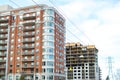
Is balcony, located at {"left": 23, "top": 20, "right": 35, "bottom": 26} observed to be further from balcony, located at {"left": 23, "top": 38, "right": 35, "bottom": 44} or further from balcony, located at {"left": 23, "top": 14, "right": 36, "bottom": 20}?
balcony, located at {"left": 23, "top": 38, "right": 35, "bottom": 44}

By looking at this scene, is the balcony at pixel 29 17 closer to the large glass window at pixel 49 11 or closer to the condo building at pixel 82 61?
the large glass window at pixel 49 11

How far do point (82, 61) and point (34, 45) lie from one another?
77.6 meters

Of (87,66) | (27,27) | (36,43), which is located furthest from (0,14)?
(87,66)

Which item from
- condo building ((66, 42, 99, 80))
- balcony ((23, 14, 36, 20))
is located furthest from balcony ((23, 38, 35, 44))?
condo building ((66, 42, 99, 80))

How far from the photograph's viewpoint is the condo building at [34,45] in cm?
10150

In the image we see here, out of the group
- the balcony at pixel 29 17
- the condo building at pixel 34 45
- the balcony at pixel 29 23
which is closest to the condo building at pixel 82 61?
the condo building at pixel 34 45

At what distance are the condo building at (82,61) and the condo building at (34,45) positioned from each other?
2482 inches

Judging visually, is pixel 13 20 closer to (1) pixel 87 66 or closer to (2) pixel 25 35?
(2) pixel 25 35

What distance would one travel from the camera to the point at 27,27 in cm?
10831

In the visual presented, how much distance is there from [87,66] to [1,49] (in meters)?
78.0

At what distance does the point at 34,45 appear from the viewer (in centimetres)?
10481

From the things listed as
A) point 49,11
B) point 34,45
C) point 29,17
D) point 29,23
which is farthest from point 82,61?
point 49,11

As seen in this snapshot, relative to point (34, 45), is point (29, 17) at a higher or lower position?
higher

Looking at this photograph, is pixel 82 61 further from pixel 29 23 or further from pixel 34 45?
pixel 29 23
